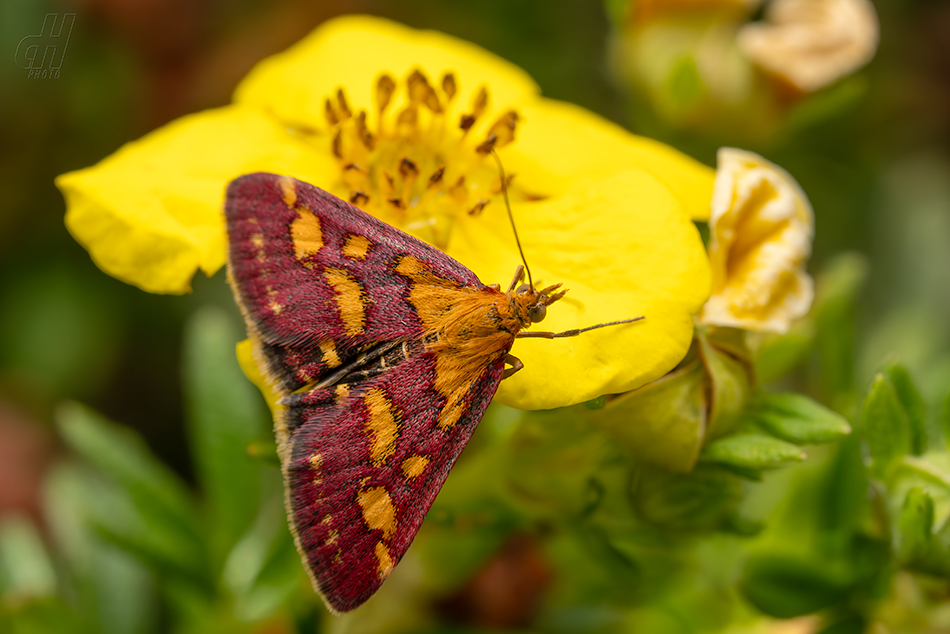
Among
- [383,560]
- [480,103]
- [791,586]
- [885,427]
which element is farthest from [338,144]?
[791,586]

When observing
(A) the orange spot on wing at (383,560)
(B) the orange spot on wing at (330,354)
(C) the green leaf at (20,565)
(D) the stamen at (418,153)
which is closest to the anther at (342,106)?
(D) the stamen at (418,153)

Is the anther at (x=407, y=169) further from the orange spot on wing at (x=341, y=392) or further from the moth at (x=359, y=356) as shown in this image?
the orange spot on wing at (x=341, y=392)

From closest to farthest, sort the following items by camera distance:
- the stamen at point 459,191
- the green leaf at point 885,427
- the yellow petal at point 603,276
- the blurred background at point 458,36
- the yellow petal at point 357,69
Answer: the yellow petal at point 603,276 < the green leaf at point 885,427 < the stamen at point 459,191 < the yellow petal at point 357,69 < the blurred background at point 458,36

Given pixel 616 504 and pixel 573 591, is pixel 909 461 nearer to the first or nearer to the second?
pixel 616 504

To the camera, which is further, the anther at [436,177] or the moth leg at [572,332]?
the anther at [436,177]

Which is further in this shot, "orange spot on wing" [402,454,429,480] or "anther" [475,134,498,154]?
"anther" [475,134,498,154]

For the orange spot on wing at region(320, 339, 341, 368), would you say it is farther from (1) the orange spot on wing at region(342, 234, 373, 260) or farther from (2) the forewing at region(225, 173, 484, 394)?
(1) the orange spot on wing at region(342, 234, 373, 260)

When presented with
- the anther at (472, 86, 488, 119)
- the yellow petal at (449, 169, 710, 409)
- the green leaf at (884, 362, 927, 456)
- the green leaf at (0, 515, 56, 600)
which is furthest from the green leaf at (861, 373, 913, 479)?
the green leaf at (0, 515, 56, 600)
